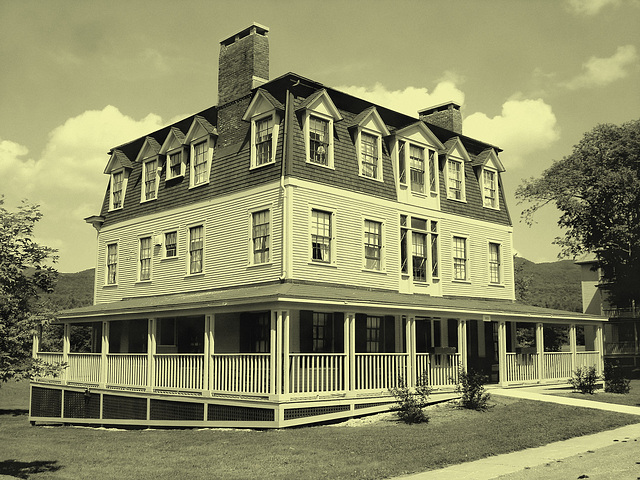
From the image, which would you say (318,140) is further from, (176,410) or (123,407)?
(123,407)

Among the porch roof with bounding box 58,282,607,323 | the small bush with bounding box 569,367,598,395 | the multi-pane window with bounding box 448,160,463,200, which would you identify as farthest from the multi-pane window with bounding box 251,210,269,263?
the small bush with bounding box 569,367,598,395

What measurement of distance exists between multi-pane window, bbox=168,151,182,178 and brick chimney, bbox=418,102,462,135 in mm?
11882

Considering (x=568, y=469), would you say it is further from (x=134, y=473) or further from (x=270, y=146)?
(x=270, y=146)

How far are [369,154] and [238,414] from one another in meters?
10.3

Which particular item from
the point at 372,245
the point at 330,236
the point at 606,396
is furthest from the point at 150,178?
the point at 606,396

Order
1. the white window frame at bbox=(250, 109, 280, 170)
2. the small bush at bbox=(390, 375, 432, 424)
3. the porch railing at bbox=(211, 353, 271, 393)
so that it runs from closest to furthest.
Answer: the small bush at bbox=(390, 375, 432, 424) < the porch railing at bbox=(211, 353, 271, 393) < the white window frame at bbox=(250, 109, 280, 170)

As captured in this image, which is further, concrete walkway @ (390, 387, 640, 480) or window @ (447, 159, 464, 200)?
window @ (447, 159, 464, 200)

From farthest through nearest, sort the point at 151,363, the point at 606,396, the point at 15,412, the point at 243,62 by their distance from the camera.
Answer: the point at 15,412 → the point at 243,62 → the point at 606,396 → the point at 151,363

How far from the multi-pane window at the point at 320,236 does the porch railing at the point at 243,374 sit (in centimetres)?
421

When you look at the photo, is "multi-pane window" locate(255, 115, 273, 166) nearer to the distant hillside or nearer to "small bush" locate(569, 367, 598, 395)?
"small bush" locate(569, 367, 598, 395)

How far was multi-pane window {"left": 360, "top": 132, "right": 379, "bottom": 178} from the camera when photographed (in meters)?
24.1

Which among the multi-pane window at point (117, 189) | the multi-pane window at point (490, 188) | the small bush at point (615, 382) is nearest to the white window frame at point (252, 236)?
the multi-pane window at point (117, 189)

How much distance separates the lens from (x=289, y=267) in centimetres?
2102

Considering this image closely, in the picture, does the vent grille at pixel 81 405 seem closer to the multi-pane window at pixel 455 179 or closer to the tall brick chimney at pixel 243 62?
the tall brick chimney at pixel 243 62
